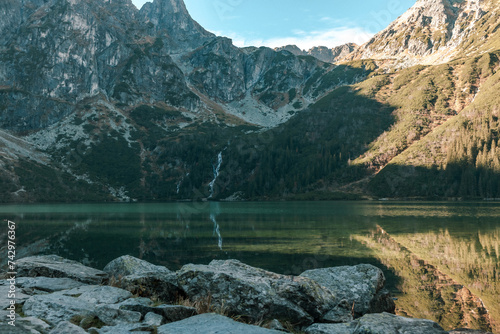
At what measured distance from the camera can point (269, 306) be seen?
13.7 metres

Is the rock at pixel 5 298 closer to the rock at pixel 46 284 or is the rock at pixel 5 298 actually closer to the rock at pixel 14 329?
the rock at pixel 46 284

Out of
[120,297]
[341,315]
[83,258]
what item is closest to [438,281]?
[341,315]

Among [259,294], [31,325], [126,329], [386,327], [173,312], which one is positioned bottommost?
[259,294]

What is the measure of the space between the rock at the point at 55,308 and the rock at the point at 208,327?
3.09 metres

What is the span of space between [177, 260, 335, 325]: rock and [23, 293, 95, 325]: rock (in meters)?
4.51

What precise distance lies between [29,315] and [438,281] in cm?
2497

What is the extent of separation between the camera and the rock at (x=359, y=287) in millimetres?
17359

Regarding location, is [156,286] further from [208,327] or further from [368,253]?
[368,253]

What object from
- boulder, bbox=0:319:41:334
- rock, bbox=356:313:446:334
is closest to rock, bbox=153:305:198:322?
boulder, bbox=0:319:41:334

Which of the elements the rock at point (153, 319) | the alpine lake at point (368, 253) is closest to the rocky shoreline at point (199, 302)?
the rock at point (153, 319)

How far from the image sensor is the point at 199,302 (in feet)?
43.8

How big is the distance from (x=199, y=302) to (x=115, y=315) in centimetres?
368

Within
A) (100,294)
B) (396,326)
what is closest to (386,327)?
(396,326)

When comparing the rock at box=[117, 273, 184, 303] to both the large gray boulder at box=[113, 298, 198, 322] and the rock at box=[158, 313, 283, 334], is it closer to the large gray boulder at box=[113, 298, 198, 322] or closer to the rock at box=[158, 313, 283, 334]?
the large gray boulder at box=[113, 298, 198, 322]
